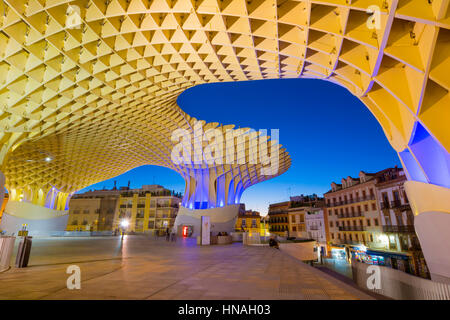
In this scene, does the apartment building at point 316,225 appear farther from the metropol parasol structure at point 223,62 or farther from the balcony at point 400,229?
the metropol parasol structure at point 223,62

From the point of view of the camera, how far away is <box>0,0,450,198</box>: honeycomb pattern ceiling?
24.3ft

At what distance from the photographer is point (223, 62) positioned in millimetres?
14922

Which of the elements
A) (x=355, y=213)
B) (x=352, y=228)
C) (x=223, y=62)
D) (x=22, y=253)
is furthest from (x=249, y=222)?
Answer: (x=22, y=253)

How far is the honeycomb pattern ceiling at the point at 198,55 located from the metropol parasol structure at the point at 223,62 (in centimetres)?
5

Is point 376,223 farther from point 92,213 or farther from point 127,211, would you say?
point 92,213

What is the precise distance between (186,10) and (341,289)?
42.9 ft

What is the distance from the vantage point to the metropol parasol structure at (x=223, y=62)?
293 inches

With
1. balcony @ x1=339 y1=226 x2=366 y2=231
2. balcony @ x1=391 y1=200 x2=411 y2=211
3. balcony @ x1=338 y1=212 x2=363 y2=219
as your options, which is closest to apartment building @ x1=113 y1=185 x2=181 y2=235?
balcony @ x1=339 y1=226 x2=366 y2=231

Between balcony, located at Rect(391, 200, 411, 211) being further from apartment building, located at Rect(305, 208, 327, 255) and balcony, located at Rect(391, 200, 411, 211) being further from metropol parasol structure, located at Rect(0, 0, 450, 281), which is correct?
metropol parasol structure, located at Rect(0, 0, 450, 281)

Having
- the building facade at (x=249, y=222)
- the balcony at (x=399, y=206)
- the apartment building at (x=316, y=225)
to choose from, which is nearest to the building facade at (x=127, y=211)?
the building facade at (x=249, y=222)

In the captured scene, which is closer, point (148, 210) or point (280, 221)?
point (148, 210)

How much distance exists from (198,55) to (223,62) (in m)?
1.73
